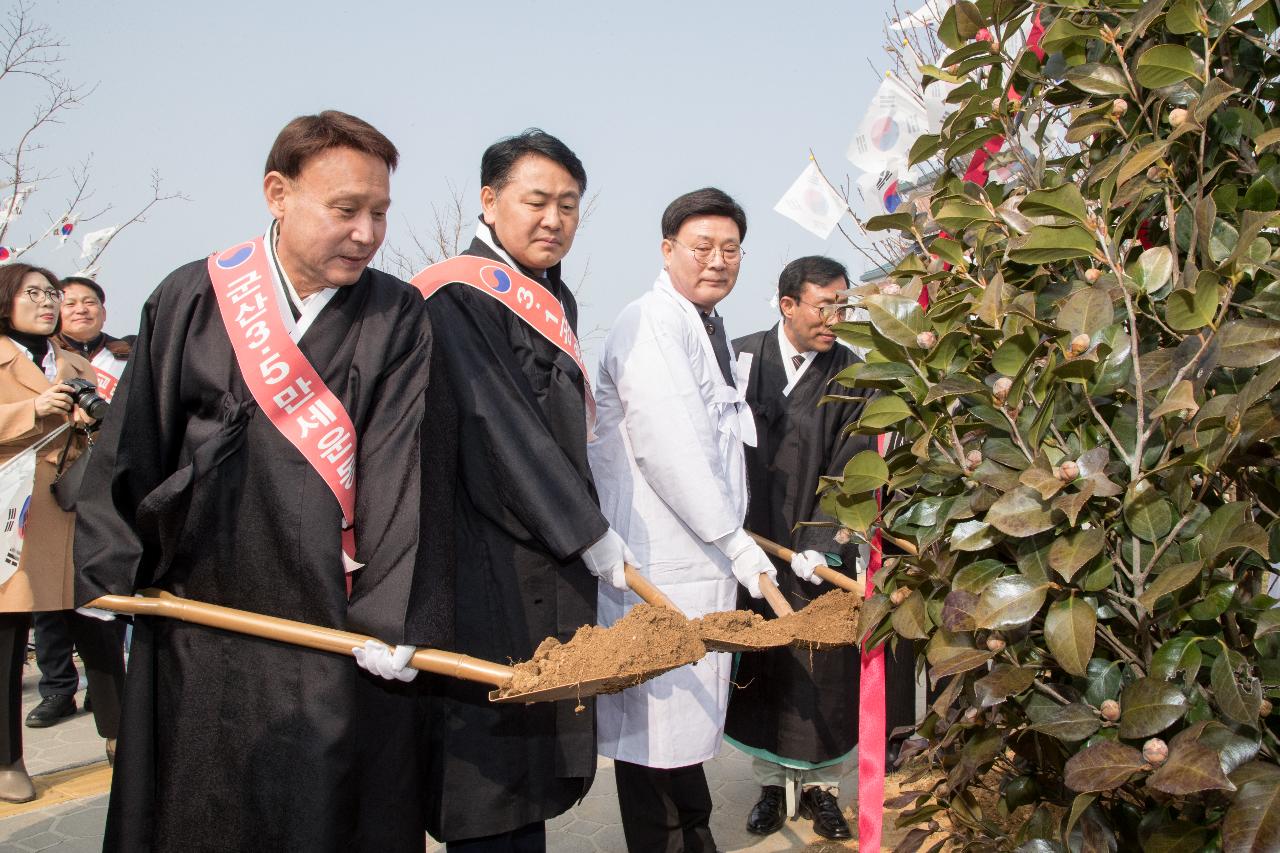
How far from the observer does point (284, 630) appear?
2379mm

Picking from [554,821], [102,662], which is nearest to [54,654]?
[102,662]

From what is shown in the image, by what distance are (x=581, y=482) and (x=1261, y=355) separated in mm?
1946

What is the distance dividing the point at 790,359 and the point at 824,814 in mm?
2018

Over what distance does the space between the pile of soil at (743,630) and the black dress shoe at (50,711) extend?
4.84 metres

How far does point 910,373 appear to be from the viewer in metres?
1.87

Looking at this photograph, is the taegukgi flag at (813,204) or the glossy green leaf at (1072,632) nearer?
the glossy green leaf at (1072,632)

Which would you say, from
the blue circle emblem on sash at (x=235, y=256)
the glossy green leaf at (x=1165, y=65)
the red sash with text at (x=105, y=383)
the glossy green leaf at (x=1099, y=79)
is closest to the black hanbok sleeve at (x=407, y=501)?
the blue circle emblem on sash at (x=235, y=256)

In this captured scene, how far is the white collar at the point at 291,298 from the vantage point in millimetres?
2627

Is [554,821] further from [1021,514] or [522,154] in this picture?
[1021,514]

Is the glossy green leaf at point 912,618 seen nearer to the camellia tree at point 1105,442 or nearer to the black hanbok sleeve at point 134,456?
the camellia tree at point 1105,442

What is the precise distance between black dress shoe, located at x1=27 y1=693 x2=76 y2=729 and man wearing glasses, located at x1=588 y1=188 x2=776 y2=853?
163 inches

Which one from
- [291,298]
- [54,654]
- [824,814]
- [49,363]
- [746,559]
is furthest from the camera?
[54,654]

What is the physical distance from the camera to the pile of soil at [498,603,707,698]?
2346mm

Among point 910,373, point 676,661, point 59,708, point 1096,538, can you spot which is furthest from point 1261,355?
point 59,708
